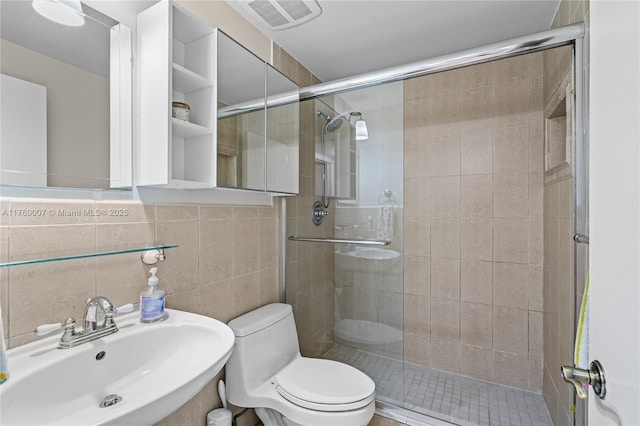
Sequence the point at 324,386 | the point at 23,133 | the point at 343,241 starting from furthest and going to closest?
the point at 343,241 < the point at 324,386 < the point at 23,133

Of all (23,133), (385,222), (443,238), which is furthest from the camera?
(443,238)

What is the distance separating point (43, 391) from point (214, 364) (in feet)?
1.43

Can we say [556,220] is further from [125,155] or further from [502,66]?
[125,155]

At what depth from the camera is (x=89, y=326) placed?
97 cm

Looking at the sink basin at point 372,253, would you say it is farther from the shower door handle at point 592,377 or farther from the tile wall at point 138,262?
the shower door handle at point 592,377

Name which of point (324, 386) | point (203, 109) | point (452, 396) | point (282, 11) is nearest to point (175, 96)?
point (203, 109)

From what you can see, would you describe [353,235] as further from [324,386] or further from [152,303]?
[152,303]

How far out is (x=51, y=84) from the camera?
1.00m

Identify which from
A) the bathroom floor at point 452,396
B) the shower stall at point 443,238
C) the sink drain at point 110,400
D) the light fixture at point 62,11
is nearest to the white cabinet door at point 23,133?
the light fixture at point 62,11

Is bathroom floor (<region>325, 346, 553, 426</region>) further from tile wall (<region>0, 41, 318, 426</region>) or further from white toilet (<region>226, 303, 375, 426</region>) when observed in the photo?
tile wall (<region>0, 41, 318, 426</region>)

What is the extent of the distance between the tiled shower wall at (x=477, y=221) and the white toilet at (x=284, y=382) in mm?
1124

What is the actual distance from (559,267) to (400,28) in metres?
1.62

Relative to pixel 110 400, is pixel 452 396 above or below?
below

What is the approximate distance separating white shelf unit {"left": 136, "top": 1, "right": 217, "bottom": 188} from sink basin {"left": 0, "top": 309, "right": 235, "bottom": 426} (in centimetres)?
55
